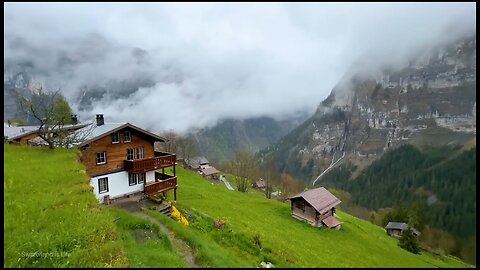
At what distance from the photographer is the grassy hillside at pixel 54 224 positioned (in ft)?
51.0

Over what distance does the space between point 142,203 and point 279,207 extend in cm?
3741

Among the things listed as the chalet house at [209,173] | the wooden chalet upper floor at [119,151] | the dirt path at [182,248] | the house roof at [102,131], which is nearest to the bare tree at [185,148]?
the chalet house at [209,173]

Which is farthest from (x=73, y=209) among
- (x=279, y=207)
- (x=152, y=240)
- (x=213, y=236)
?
(x=279, y=207)

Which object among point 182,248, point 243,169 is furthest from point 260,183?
point 182,248

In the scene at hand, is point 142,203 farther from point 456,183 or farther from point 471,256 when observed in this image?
point 456,183

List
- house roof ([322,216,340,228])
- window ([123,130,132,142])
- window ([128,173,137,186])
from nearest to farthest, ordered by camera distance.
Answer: window ([128,173,137,186]), window ([123,130,132,142]), house roof ([322,216,340,228])

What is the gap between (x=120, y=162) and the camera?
36.6 metres

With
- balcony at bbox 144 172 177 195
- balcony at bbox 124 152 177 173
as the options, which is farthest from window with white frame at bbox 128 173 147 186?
balcony at bbox 144 172 177 195

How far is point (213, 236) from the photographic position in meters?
25.1

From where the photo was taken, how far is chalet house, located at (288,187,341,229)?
5669 centimetres

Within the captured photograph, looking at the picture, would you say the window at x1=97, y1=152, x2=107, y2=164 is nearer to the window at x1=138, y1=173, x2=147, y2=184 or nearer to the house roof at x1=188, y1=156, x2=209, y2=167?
the window at x1=138, y1=173, x2=147, y2=184

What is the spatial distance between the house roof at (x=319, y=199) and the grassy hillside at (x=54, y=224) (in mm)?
41157

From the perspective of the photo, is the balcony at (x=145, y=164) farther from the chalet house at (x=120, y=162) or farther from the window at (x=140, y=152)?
the window at (x=140, y=152)

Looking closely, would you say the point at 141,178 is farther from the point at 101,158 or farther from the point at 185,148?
the point at 185,148
